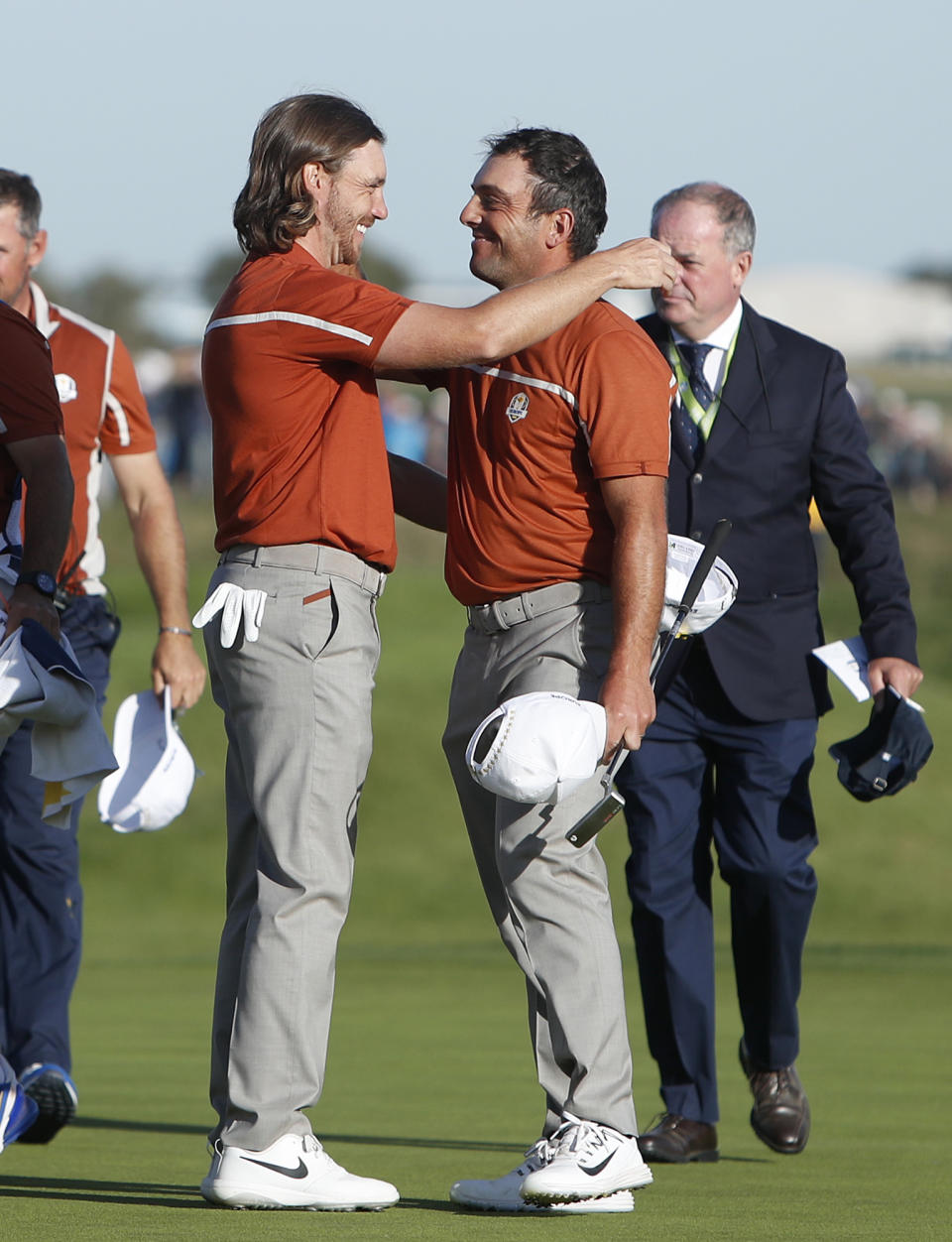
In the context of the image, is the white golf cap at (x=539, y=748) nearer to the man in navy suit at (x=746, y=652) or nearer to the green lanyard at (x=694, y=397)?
Result: the man in navy suit at (x=746, y=652)

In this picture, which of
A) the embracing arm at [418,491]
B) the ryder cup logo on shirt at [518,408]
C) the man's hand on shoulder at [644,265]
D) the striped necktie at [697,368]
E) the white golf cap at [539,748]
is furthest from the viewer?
the striped necktie at [697,368]

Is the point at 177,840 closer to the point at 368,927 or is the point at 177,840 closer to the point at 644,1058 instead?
the point at 368,927

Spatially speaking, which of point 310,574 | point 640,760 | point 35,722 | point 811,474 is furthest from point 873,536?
point 35,722

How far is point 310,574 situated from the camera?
13.2 feet

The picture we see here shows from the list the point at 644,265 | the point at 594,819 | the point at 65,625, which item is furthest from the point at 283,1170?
the point at 65,625

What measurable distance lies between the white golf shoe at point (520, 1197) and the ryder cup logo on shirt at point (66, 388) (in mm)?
2590

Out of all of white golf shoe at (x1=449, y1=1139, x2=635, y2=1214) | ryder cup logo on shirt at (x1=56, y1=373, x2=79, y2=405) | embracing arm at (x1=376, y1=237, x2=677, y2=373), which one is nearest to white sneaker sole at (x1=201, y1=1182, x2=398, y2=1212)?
white golf shoe at (x1=449, y1=1139, x2=635, y2=1214)

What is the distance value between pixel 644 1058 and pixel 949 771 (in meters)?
7.33

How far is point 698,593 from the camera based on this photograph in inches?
174

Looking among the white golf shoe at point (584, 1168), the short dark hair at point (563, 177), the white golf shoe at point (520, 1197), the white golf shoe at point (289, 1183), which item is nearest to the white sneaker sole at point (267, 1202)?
the white golf shoe at point (289, 1183)

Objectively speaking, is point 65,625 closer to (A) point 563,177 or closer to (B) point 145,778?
(B) point 145,778

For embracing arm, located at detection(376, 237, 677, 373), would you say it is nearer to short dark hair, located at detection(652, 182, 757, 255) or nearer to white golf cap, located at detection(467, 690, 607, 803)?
white golf cap, located at detection(467, 690, 607, 803)

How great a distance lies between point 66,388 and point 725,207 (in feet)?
5.90

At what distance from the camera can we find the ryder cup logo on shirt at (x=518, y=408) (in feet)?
13.7
